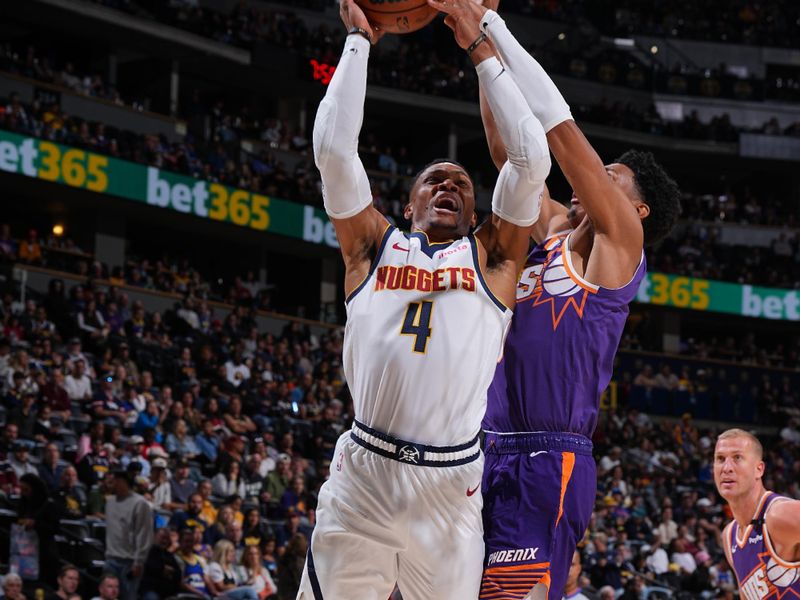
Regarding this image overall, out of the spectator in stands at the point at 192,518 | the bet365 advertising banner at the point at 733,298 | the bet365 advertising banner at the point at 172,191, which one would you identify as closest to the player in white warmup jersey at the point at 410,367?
the spectator in stands at the point at 192,518

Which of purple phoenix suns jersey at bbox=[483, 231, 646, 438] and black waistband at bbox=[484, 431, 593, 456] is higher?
purple phoenix suns jersey at bbox=[483, 231, 646, 438]

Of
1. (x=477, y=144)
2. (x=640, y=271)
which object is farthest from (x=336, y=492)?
(x=477, y=144)

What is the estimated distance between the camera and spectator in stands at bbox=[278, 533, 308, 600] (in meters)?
11.9

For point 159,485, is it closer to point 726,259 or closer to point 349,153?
point 349,153

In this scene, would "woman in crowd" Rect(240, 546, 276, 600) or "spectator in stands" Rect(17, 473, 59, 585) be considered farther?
"woman in crowd" Rect(240, 546, 276, 600)

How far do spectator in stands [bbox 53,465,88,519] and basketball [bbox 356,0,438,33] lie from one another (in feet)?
28.1

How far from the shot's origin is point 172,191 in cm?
2478

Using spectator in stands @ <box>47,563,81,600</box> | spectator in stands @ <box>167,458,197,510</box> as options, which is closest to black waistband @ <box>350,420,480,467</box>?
spectator in stands @ <box>47,563,81,600</box>

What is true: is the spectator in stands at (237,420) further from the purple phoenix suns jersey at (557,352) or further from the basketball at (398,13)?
the basketball at (398,13)

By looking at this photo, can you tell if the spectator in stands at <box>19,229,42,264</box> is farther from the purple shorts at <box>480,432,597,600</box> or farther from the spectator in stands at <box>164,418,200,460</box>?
the purple shorts at <box>480,432,597,600</box>

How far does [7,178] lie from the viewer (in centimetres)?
2361

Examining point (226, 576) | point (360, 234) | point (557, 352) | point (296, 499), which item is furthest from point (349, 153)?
point (296, 499)

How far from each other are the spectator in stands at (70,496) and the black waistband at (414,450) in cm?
831

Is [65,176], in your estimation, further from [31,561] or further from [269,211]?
[31,561]
